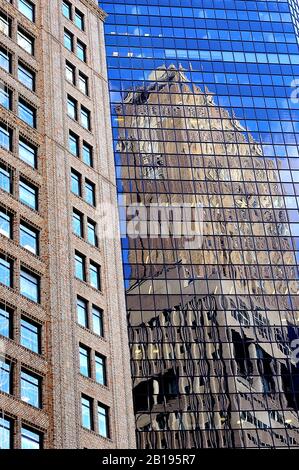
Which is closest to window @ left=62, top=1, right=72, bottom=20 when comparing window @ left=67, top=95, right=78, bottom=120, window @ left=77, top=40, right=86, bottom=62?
window @ left=77, top=40, right=86, bottom=62

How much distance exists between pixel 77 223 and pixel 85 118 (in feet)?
34.2

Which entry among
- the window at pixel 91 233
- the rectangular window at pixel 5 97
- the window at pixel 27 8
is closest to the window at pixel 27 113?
the rectangular window at pixel 5 97

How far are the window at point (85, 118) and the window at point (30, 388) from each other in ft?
74.4

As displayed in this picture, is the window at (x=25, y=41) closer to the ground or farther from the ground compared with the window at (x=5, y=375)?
farther from the ground

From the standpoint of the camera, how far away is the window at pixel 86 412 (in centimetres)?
5191

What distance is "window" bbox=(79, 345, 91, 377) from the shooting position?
53.8 meters

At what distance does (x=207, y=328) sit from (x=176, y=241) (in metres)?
10.5

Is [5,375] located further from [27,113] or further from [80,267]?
[27,113]

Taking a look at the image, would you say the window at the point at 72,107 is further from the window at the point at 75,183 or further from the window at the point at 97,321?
the window at the point at 97,321

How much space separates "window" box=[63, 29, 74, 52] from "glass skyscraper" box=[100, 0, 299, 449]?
30533mm

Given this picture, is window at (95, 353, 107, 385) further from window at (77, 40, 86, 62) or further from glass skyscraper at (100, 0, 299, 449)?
glass skyscraper at (100, 0, 299, 449)

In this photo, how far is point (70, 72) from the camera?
67625 mm

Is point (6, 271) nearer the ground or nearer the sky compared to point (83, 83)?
nearer the ground

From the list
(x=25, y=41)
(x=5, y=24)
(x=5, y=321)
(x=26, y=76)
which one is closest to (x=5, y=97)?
(x=26, y=76)
